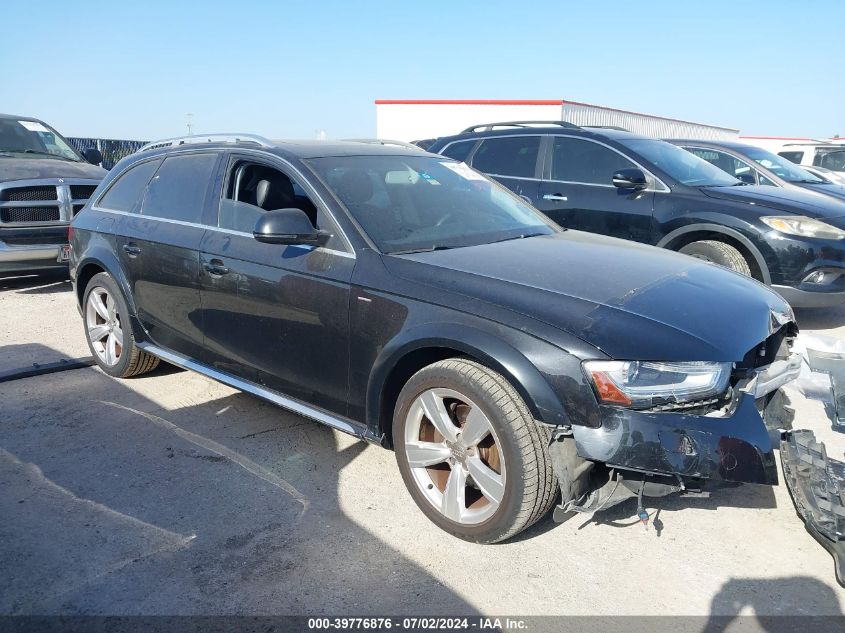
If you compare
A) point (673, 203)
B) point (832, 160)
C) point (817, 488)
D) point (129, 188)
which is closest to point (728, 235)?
point (673, 203)

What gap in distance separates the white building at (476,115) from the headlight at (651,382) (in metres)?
26.2

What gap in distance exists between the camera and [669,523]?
10.5ft

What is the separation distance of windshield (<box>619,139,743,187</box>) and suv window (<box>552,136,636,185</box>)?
21 centimetres

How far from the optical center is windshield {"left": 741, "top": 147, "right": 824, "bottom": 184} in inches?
363

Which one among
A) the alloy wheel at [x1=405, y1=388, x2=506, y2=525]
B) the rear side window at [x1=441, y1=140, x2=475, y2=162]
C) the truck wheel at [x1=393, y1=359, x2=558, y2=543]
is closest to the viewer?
the truck wheel at [x1=393, y1=359, x2=558, y2=543]

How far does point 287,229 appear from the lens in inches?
135

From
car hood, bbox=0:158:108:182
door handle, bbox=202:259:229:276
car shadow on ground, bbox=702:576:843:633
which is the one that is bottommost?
car shadow on ground, bbox=702:576:843:633

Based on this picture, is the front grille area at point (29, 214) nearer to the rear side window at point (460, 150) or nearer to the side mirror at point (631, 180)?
the rear side window at point (460, 150)

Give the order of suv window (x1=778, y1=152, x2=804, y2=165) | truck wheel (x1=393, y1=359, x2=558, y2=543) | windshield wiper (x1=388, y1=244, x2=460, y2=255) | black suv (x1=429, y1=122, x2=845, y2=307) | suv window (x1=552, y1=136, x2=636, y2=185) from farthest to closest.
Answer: suv window (x1=778, y1=152, x2=804, y2=165), suv window (x1=552, y1=136, x2=636, y2=185), black suv (x1=429, y1=122, x2=845, y2=307), windshield wiper (x1=388, y1=244, x2=460, y2=255), truck wheel (x1=393, y1=359, x2=558, y2=543)

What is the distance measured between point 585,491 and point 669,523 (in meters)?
0.72

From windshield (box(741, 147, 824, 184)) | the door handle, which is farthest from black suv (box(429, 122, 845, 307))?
the door handle

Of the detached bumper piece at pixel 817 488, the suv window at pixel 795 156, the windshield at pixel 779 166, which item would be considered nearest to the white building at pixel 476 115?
the suv window at pixel 795 156

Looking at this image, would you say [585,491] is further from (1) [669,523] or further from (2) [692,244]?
(2) [692,244]

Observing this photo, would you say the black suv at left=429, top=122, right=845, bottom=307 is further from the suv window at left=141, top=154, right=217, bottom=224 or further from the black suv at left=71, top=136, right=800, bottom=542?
the suv window at left=141, top=154, right=217, bottom=224
